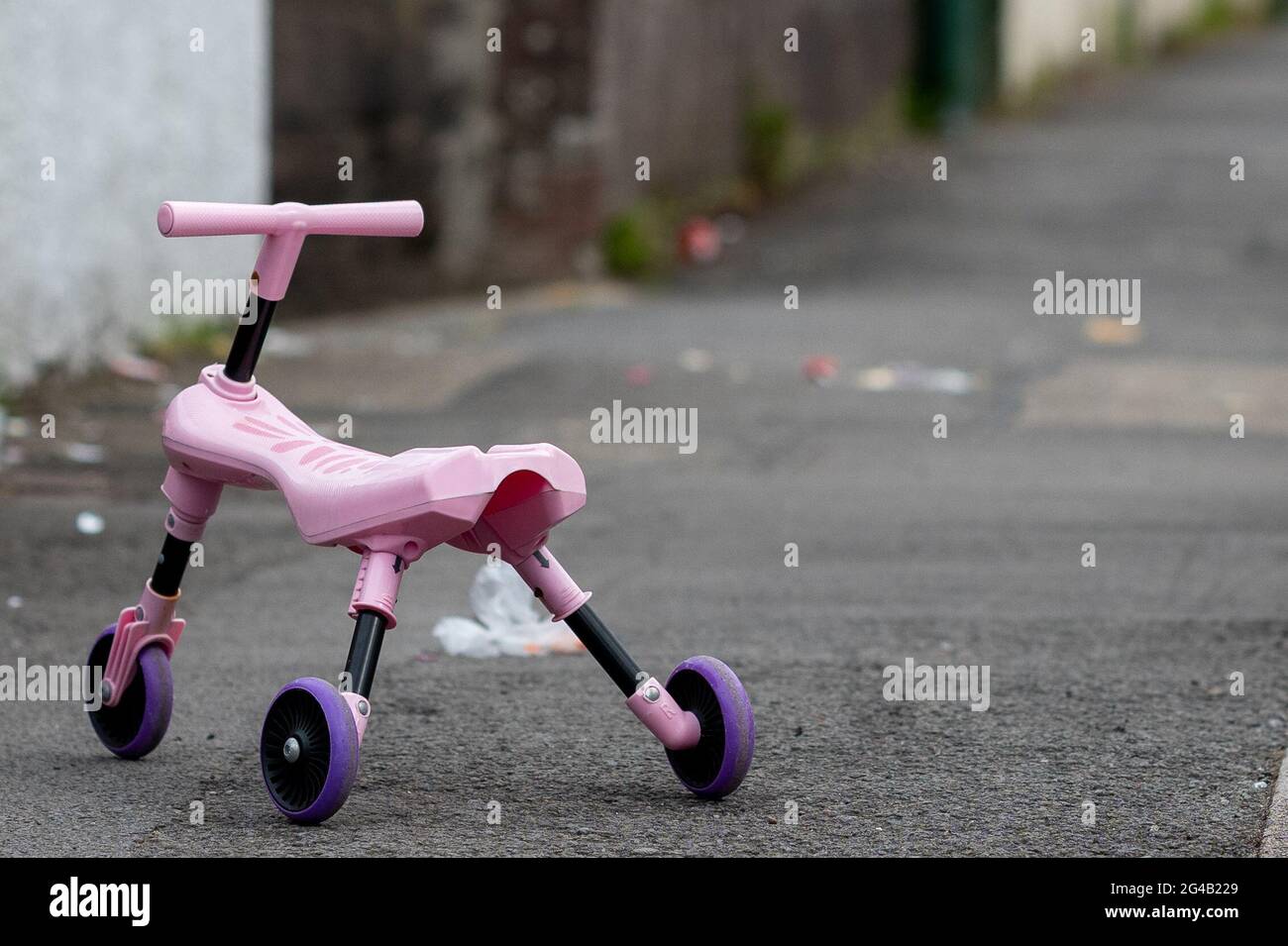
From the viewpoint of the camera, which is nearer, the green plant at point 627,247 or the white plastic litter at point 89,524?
the white plastic litter at point 89,524

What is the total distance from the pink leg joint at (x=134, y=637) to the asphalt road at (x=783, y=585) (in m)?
0.21

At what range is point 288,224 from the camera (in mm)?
4375

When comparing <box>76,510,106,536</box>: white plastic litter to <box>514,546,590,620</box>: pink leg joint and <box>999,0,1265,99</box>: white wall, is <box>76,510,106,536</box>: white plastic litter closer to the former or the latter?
<box>514,546,590,620</box>: pink leg joint

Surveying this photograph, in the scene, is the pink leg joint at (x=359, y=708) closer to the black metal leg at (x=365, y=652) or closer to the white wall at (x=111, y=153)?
the black metal leg at (x=365, y=652)

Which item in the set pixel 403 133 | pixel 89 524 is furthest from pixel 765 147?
pixel 89 524

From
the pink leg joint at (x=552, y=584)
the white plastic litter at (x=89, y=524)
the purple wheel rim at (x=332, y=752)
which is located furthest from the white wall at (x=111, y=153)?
the purple wheel rim at (x=332, y=752)

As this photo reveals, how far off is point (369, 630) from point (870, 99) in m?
17.4

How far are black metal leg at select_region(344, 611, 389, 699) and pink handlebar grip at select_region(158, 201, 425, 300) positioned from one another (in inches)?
31.8

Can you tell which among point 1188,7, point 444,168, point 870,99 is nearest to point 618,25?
point 444,168

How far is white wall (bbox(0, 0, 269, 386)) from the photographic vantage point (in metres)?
10.0

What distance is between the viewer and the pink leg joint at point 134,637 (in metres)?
4.61

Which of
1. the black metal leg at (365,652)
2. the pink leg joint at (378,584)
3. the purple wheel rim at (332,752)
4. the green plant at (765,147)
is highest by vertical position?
the green plant at (765,147)

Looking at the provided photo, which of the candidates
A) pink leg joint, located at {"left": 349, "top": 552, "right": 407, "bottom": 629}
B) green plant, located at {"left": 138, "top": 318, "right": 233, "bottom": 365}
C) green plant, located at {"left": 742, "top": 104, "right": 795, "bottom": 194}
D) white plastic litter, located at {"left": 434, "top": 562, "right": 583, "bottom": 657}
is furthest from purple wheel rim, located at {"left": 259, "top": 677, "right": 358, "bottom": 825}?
green plant, located at {"left": 742, "top": 104, "right": 795, "bottom": 194}
